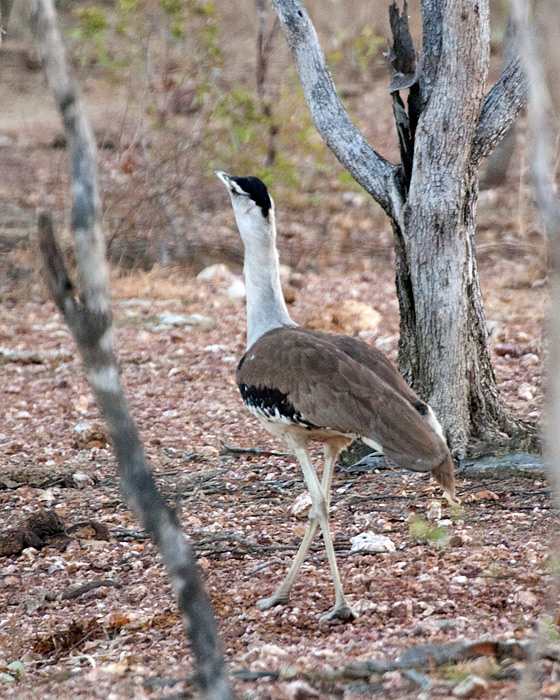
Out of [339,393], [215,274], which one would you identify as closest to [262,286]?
[339,393]

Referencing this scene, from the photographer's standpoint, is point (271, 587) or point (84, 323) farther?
point (271, 587)

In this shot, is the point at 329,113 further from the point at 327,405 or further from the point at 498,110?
the point at 327,405

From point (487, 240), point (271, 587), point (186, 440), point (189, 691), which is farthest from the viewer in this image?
point (487, 240)

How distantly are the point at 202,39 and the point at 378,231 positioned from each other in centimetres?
259

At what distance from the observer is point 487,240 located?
878 centimetres

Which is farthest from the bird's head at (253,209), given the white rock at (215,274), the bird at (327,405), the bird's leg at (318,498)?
the white rock at (215,274)

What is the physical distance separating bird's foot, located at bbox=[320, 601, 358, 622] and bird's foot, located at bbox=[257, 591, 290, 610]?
182mm

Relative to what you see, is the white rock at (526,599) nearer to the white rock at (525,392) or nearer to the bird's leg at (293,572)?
the bird's leg at (293,572)

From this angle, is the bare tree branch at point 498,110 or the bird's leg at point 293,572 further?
the bare tree branch at point 498,110

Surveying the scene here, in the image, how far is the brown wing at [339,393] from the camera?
2.72m

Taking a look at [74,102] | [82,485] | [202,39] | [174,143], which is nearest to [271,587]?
[82,485]

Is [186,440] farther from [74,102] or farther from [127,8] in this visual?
[127,8]

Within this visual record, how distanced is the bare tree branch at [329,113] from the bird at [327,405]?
765mm

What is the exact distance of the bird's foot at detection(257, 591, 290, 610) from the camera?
2920 millimetres
